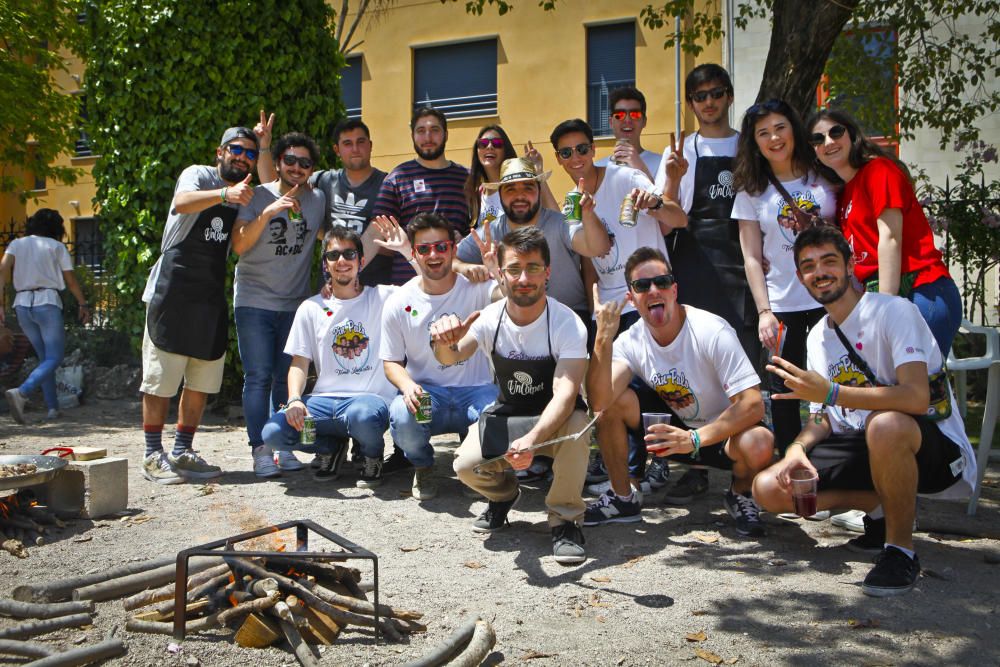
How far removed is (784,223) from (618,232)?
0.99 metres

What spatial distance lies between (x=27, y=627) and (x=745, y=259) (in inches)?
155

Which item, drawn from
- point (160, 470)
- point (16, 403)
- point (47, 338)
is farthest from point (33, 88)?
point (160, 470)

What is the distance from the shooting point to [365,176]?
6.48m

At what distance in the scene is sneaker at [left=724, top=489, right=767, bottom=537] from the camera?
4.67m

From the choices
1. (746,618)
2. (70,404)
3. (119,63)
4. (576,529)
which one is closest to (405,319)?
(576,529)

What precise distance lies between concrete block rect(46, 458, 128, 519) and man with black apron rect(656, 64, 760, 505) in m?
3.26

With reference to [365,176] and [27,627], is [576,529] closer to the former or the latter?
[27,627]

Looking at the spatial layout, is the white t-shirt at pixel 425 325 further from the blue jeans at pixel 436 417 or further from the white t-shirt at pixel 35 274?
the white t-shirt at pixel 35 274

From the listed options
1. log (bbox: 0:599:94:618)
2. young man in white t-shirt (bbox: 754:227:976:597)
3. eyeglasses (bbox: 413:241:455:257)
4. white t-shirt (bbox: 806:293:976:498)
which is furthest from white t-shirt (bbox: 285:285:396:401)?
white t-shirt (bbox: 806:293:976:498)

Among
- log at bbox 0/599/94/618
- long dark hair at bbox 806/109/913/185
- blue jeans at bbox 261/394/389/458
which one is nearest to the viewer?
log at bbox 0/599/94/618

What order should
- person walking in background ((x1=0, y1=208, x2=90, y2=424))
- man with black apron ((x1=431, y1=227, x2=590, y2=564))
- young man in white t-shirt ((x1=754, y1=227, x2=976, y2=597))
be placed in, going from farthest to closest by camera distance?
person walking in background ((x1=0, y1=208, x2=90, y2=424)), man with black apron ((x1=431, y1=227, x2=590, y2=564)), young man in white t-shirt ((x1=754, y1=227, x2=976, y2=597))

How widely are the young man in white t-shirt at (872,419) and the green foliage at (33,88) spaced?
Answer: 1194 cm

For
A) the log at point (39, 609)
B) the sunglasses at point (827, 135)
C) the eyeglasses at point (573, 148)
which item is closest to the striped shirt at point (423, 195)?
the eyeglasses at point (573, 148)

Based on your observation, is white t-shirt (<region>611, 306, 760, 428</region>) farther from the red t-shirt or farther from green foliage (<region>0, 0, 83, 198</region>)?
green foliage (<region>0, 0, 83, 198</region>)
